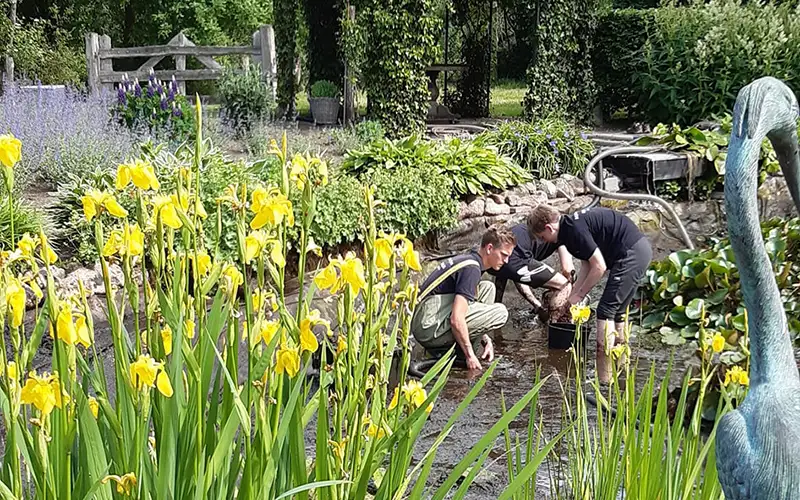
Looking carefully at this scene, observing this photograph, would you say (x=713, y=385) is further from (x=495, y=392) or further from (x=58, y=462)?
(x=58, y=462)

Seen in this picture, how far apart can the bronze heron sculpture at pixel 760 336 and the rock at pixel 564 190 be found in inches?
339

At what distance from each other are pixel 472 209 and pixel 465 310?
4.14 meters

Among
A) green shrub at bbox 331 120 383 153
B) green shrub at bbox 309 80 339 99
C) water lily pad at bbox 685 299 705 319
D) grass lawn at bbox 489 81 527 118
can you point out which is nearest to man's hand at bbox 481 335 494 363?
water lily pad at bbox 685 299 705 319

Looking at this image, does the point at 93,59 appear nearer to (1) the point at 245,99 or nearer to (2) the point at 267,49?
(2) the point at 267,49

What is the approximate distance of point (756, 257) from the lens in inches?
60.7

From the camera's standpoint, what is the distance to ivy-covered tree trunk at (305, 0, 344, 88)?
15.9m

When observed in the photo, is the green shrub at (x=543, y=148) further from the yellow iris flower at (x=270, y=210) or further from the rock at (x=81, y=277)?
the yellow iris flower at (x=270, y=210)

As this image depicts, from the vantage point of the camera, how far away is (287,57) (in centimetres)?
1530

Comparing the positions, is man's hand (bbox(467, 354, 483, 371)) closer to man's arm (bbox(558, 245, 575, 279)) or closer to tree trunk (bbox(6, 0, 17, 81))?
man's arm (bbox(558, 245, 575, 279))

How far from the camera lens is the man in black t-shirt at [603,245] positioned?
5.66m

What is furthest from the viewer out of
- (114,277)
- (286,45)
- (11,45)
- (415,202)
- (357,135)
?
(11,45)

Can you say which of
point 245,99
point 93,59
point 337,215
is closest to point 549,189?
point 337,215

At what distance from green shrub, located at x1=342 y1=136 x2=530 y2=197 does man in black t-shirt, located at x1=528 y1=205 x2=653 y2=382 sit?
334cm

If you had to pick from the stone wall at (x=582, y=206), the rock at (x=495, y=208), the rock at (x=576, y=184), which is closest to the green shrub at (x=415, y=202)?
the stone wall at (x=582, y=206)
